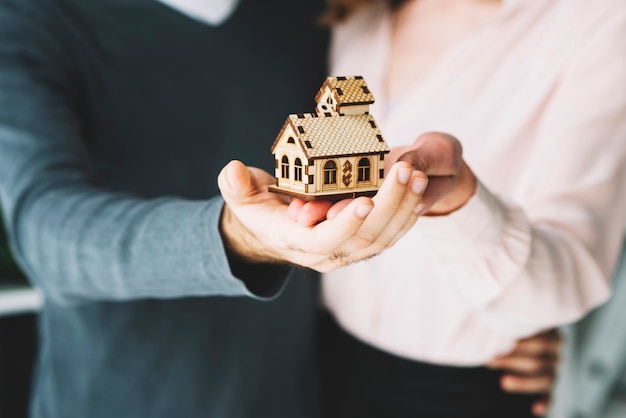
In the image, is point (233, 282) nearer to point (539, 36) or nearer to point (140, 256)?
point (140, 256)

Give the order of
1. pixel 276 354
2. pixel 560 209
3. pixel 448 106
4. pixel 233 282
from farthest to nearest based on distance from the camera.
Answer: pixel 276 354 → pixel 448 106 → pixel 560 209 → pixel 233 282

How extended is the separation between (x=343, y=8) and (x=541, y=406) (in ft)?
2.26

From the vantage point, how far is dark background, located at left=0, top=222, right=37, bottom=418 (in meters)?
1.38

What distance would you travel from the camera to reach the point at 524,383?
34.7 inches

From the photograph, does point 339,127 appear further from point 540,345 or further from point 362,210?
point 540,345

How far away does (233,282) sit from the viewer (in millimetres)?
543

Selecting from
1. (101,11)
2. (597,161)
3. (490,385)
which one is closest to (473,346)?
(490,385)

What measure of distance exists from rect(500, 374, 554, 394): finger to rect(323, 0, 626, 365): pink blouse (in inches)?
1.7

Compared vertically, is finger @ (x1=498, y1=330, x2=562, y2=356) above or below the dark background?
above

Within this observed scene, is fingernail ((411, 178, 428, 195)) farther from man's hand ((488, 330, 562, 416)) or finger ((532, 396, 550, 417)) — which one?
finger ((532, 396, 550, 417))

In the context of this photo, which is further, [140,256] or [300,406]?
[300,406]

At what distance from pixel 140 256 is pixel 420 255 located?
0.41m

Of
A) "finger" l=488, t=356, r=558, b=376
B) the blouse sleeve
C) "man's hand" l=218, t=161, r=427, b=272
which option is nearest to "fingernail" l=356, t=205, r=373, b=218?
"man's hand" l=218, t=161, r=427, b=272

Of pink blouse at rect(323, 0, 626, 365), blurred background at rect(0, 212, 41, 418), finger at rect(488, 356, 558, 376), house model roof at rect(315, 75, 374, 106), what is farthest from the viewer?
blurred background at rect(0, 212, 41, 418)
